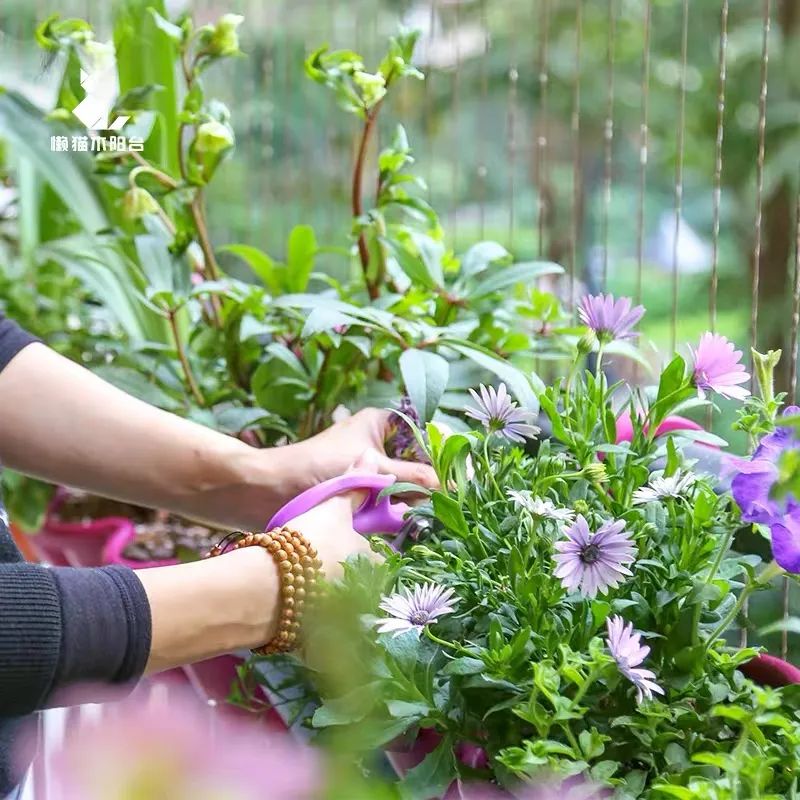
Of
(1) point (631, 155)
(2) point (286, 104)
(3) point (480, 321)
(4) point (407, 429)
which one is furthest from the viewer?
(1) point (631, 155)

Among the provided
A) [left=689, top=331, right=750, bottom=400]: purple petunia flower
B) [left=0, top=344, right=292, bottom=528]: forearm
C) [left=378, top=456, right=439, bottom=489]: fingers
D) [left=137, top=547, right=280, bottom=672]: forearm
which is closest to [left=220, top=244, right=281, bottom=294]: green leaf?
[left=0, top=344, right=292, bottom=528]: forearm

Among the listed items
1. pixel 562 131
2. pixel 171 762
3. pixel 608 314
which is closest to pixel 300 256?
pixel 608 314

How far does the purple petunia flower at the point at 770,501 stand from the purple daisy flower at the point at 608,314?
12 centimetres

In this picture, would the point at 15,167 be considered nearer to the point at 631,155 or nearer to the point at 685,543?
the point at 685,543

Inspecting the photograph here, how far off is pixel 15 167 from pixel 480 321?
103 centimetres

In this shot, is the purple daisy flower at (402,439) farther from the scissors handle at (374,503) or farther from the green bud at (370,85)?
the green bud at (370,85)

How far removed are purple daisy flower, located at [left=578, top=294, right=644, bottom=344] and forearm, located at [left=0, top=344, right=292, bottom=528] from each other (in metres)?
0.34

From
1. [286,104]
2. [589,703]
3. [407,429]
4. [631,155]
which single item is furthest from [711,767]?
[631,155]

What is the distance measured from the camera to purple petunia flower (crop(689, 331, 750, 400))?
1.81 feet

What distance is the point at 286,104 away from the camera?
54.0 inches

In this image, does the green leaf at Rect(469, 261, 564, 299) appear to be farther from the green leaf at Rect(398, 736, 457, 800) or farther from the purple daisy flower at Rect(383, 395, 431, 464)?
the green leaf at Rect(398, 736, 457, 800)

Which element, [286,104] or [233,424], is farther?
[286,104]

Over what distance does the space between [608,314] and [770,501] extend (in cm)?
17

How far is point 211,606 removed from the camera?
1.96 feet
